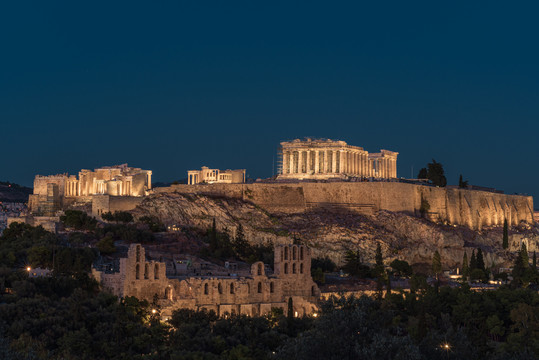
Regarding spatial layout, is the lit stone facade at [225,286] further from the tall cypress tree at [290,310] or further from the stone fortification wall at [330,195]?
the stone fortification wall at [330,195]

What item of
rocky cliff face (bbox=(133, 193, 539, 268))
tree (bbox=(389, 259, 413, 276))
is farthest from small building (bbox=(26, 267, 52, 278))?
tree (bbox=(389, 259, 413, 276))

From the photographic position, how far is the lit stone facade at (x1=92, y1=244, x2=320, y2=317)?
139ft

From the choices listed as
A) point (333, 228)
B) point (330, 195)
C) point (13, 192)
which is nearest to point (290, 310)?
point (333, 228)

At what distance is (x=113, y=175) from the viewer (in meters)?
80.6

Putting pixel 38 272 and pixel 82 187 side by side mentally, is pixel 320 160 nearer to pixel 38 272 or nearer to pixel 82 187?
pixel 82 187

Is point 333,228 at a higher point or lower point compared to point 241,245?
higher

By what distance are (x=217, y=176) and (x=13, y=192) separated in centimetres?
4622

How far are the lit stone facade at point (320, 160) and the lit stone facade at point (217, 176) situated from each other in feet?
20.9

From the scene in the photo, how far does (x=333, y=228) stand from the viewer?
72.8m

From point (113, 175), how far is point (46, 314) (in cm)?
4239

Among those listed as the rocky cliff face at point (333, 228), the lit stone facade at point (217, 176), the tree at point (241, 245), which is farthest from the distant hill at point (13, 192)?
the tree at point (241, 245)

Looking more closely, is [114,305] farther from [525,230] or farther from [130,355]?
[525,230]

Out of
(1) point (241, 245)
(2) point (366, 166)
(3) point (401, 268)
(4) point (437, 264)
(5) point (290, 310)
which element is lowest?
(5) point (290, 310)

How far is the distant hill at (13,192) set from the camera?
114 metres
